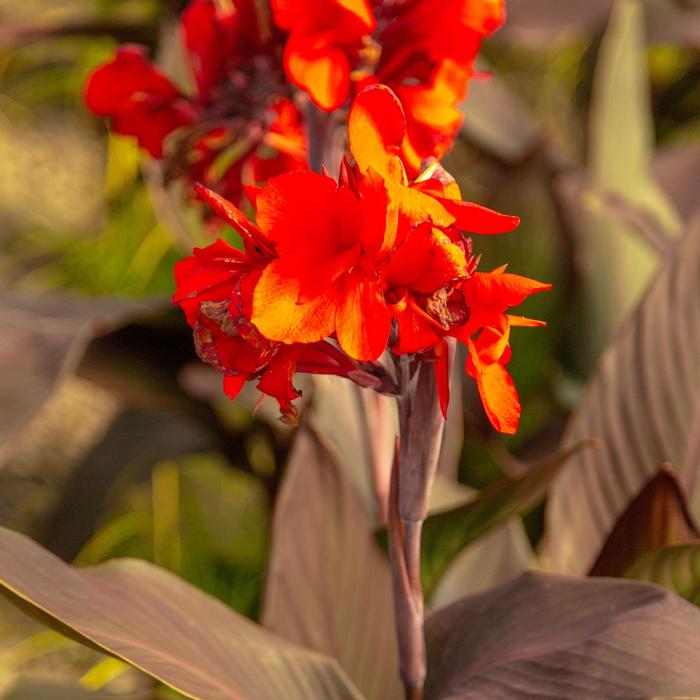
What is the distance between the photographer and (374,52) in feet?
1.40

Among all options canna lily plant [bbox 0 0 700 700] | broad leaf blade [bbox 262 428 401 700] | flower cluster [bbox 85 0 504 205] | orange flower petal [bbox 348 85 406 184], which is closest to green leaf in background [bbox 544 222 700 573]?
canna lily plant [bbox 0 0 700 700]

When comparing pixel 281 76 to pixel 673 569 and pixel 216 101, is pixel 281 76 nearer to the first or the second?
pixel 216 101

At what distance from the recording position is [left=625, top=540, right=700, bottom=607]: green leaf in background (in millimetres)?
461

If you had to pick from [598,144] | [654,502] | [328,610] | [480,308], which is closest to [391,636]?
[328,610]

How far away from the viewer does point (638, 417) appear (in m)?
0.61

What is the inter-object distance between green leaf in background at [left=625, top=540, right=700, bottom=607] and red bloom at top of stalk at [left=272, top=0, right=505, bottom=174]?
22cm

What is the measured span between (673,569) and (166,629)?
0.24 meters

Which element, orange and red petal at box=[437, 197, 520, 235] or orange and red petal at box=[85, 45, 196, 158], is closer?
orange and red petal at box=[437, 197, 520, 235]

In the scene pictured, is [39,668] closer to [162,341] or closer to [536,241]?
[162,341]

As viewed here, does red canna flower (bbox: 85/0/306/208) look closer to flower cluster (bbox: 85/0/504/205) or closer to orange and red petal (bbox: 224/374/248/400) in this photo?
flower cluster (bbox: 85/0/504/205)

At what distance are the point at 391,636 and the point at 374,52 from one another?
0.32m

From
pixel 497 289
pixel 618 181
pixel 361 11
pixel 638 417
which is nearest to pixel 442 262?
pixel 497 289

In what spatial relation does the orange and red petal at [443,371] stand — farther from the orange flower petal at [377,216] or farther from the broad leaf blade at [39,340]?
the broad leaf blade at [39,340]

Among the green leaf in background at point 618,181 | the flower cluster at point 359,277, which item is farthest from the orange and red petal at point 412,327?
the green leaf in background at point 618,181
